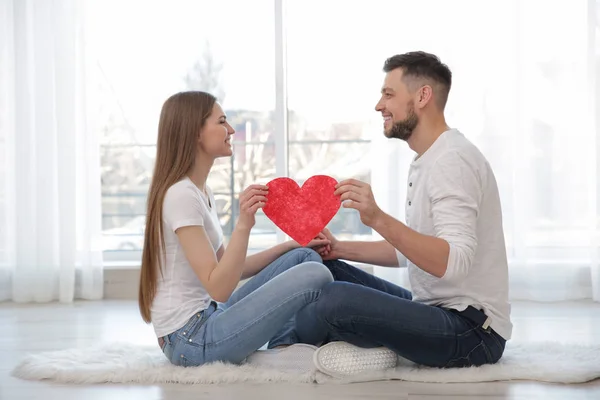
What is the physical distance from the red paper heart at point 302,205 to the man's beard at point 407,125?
278 mm

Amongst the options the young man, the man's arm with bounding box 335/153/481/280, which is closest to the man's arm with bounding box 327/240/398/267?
the young man

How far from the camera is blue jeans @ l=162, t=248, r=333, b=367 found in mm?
2512

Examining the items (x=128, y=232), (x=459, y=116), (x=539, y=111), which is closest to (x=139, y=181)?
(x=128, y=232)

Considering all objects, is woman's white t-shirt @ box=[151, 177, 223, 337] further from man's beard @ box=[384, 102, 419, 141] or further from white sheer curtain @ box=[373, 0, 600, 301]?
white sheer curtain @ box=[373, 0, 600, 301]

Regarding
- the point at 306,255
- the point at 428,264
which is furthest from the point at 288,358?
the point at 428,264

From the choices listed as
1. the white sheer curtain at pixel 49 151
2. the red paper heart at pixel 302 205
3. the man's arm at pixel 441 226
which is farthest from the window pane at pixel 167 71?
the man's arm at pixel 441 226

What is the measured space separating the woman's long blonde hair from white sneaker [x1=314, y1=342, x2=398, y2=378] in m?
0.58

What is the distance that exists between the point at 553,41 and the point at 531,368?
241 centimetres

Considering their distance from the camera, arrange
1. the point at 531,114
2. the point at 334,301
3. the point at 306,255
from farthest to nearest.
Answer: the point at 531,114, the point at 306,255, the point at 334,301

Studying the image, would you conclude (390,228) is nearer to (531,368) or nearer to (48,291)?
(531,368)

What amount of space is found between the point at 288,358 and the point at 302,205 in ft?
1.67

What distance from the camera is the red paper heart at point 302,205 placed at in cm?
268

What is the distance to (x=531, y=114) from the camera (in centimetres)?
446

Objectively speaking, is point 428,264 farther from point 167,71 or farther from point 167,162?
point 167,71
